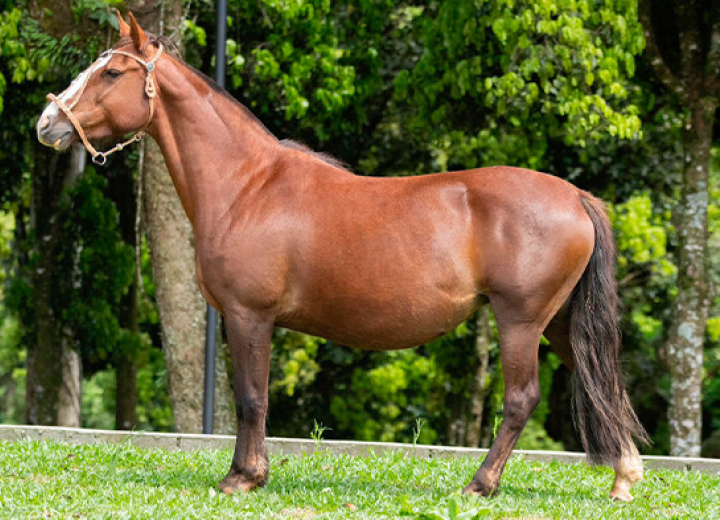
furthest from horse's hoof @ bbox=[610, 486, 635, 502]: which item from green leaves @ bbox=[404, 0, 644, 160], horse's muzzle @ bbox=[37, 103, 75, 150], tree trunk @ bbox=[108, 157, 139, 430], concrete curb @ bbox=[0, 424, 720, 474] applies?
tree trunk @ bbox=[108, 157, 139, 430]

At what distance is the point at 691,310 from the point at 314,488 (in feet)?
19.0

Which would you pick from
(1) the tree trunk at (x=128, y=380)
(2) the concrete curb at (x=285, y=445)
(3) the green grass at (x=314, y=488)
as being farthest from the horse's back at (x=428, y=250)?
(1) the tree trunk at (x=128, y=380)

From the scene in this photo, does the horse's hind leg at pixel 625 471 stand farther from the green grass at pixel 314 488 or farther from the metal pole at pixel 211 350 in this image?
the metal pole at pixel 211 350

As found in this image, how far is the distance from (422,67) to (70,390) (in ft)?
24.3

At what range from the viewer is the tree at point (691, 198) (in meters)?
11.2

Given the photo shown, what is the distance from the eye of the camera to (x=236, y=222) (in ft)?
22.0

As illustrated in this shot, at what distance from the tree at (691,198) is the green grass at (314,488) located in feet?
10.5

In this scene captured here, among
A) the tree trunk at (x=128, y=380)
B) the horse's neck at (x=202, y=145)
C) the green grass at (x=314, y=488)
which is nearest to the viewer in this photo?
the green grass at (x=314, y=488)

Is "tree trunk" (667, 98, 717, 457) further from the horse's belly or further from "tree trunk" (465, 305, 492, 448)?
the horse's belly

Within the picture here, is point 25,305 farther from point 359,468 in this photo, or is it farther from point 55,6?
point 359,468

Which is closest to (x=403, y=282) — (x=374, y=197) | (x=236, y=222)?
(x=374, y=197)

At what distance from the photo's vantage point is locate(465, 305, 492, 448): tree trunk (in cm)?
1525

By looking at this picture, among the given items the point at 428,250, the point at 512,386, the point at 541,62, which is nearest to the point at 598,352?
the point at 512,386

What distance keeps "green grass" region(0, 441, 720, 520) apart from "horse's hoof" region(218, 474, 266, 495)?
0.10 meters
